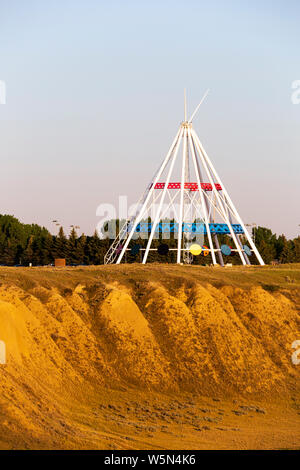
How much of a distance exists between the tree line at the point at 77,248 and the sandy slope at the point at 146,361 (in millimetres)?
46809

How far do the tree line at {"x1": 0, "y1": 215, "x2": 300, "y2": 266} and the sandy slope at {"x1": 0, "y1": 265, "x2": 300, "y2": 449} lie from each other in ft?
154

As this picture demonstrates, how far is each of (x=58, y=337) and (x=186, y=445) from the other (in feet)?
37.5

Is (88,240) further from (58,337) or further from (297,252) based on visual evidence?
(58,337)

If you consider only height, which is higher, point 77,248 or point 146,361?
point 77,248

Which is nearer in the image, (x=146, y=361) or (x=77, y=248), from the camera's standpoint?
(x=146, y=361)

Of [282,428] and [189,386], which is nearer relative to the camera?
[282,428]

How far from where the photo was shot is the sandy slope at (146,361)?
1148 inches

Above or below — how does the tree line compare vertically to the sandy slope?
above

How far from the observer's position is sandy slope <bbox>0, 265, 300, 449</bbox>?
29.2 m

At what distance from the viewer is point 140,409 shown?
110ft

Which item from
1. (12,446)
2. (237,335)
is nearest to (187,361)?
(237,335)

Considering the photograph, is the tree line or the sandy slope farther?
the tree line

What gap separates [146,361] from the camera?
38062 millimetres

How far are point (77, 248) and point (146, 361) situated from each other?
2542 inches
